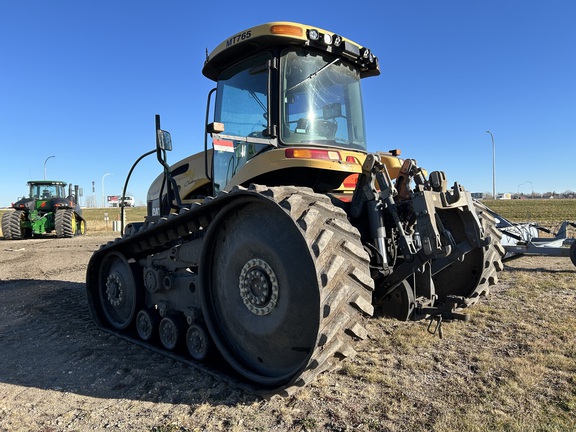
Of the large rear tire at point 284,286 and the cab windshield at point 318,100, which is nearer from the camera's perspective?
the large rear tire at point 284,286

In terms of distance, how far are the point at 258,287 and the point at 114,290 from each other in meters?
2.97

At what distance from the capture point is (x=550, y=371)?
3961 millimetres

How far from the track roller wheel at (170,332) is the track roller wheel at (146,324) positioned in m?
0.22

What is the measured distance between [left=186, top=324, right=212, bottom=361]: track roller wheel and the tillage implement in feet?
0.06

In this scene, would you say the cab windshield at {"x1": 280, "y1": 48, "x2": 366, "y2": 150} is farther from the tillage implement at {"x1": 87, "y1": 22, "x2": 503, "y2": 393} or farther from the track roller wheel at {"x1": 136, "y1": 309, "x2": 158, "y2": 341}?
the track roller wheel at {"x1": 136, "y1": 309, "x2": 158, "y2": 341}

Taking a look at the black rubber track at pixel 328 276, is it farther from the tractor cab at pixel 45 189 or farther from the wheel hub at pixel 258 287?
the tractor cab at pixel 45 189

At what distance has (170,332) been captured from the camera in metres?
4.82

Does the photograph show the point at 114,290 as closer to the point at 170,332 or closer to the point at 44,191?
the point at 170,332

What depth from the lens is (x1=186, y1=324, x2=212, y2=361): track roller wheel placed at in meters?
4.31

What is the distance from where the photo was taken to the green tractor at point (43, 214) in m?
21.2

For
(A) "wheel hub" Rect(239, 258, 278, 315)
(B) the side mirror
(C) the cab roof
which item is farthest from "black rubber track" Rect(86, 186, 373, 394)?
(B) the side mirror

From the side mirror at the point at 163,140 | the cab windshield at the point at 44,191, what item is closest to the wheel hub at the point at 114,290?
the side mirror at the point at 163,140

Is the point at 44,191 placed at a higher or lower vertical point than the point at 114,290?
higher

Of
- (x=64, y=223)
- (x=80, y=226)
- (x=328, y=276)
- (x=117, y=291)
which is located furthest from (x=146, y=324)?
(x=80, y=226)
